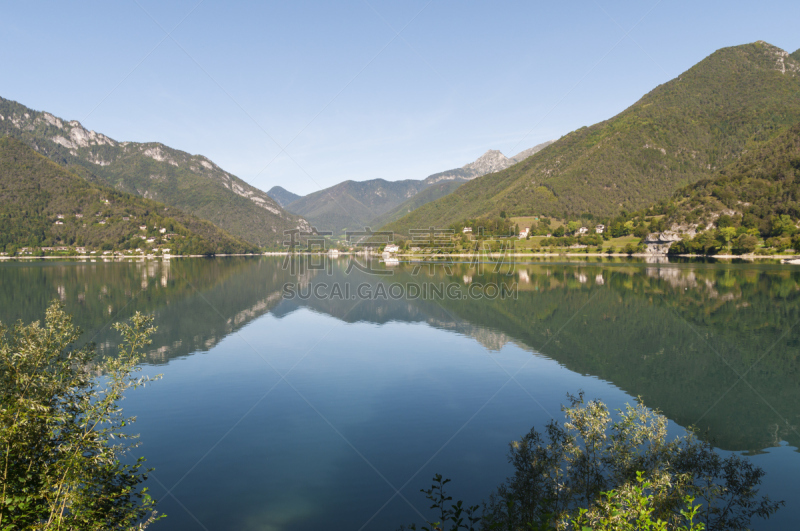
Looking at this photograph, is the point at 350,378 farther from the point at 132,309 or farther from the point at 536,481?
the point at 132,309

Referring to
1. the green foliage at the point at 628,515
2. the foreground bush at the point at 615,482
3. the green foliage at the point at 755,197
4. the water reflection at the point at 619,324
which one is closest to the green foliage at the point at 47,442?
the foreground bush at the point at 615,482

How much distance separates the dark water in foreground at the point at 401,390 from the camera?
456 inches

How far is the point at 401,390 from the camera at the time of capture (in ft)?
66.8

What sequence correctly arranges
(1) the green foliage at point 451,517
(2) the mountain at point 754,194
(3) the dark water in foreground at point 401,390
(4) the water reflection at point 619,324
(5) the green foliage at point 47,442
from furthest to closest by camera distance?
(2) the mountain at point 754,194 < (4) the water reflection at point 619,324 < (3) the dark water in foreground at point 401,390 < (1) the green foliage at point 451,517 < (5) the green foliage at point 47,442

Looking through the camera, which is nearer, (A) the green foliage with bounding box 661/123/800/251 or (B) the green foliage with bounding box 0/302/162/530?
(B) the green foliage with bounding box 0/302/162/530

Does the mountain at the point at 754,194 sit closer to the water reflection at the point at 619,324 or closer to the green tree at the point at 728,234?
the green tree at the point at 728,234

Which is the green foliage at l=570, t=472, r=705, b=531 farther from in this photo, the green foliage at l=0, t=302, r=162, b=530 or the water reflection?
the green foliage at l=0, t=302, r=162, b=530

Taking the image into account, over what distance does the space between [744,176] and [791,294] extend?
141696 millimetres

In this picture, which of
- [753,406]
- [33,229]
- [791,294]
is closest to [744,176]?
[791,294]

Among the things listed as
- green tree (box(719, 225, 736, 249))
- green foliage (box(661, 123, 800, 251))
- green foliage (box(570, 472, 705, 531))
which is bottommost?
green foliage (box(570, 472, 705, 531))

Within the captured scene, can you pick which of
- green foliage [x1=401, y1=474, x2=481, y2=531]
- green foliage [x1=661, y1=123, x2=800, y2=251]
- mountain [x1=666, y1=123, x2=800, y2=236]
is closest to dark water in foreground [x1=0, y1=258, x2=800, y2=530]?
green foliage [x1=401, y1=474, x2=481, y2=531]

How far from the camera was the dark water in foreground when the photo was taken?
456 inches

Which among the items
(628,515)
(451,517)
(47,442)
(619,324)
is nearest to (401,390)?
(451,517)

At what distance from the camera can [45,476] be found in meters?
6.97
